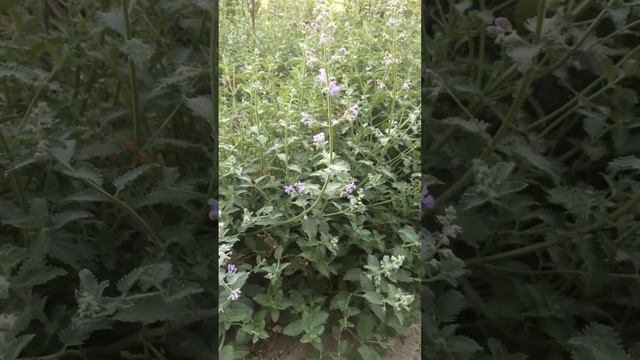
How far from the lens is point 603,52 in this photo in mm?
808

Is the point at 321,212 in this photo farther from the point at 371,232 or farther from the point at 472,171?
the point at 472,171

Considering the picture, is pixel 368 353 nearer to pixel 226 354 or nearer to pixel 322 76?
pixel 226 354

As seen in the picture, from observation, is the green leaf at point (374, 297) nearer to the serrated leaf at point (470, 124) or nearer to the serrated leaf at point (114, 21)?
the serrated leaf at point (470, 124)

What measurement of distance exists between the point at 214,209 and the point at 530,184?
0.45 meters

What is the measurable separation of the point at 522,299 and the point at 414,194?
211 mm

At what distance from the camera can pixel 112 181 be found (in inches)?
35.4

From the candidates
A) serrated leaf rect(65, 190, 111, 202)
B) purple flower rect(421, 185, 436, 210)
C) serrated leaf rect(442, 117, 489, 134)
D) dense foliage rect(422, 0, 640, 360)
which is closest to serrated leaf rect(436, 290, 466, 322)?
dense foliage rect(422, 0, 640, 360)

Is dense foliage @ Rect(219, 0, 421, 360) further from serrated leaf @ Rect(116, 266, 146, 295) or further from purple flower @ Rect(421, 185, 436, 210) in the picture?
serrated leaf @ Rect(116, 266, 146, 295)

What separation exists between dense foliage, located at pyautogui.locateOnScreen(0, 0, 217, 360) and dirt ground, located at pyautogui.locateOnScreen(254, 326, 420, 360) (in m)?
0.07

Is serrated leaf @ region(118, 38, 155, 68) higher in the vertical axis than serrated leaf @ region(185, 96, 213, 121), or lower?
higher

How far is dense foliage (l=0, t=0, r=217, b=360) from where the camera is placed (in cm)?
79

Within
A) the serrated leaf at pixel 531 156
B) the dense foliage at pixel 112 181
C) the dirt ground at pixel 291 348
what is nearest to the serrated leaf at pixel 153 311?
the dense foliage at pixel 112 181

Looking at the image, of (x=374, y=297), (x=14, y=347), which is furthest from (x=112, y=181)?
(x=374, y=297)

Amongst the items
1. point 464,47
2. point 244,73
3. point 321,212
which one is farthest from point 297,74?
point 464,47
